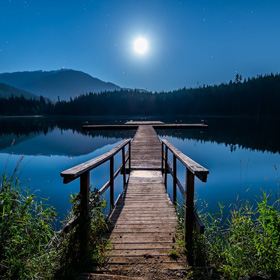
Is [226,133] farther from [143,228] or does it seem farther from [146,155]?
[143,228]

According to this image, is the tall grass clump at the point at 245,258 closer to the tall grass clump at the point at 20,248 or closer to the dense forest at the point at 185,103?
the tall grass clump at the point at 20,248

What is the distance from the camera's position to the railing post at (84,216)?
2457 mm

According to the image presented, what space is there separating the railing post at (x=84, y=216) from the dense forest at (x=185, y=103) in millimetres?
92363

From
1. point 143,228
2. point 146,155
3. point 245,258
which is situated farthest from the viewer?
point 146,155

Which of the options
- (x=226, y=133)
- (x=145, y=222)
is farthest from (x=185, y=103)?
(x=145, y=222)

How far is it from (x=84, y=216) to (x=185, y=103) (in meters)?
102

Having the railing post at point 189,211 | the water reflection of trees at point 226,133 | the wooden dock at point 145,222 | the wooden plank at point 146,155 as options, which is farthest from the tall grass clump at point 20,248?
the water reflection of trees at point 226,133

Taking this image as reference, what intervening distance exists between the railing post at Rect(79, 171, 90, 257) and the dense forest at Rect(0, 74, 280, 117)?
92.4 m

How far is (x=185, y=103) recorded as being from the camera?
327 feet

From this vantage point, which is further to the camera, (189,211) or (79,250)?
(189,211)

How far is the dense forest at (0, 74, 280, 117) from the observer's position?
81.4 meters

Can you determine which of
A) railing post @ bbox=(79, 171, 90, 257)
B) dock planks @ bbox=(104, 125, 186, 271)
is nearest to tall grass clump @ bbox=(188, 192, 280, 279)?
dock planks @ bbox=(104, 125, 186, 271)

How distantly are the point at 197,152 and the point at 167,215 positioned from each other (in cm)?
2037

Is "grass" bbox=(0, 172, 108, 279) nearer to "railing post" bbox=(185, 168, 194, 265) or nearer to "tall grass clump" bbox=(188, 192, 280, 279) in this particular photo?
"railing post" bbox=(185, 168, 194, 265)
